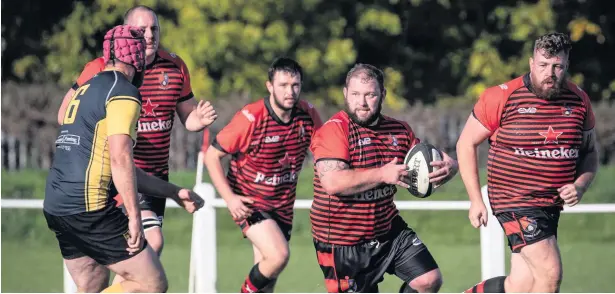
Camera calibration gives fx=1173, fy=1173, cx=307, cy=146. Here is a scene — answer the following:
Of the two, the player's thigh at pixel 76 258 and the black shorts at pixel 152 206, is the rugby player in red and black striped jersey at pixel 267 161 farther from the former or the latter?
the player's thigh at pixel 76 258

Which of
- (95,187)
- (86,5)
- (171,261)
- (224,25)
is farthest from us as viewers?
(86,5)

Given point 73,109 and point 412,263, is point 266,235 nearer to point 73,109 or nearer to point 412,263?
point 412,263

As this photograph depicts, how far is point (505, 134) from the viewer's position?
26.5 ft

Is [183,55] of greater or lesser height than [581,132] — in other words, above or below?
above

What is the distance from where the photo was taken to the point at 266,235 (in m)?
9.02

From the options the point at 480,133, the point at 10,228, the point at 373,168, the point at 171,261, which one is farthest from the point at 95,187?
the point at 10,228

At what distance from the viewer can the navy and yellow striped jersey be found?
6.82 metres

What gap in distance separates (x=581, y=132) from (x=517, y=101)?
53 cm

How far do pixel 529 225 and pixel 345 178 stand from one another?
1377 mm

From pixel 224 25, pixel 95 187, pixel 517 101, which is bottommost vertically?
pixel 95 187

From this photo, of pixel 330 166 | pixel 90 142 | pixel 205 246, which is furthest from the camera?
pixel 205 246

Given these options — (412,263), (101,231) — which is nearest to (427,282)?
(412,263)

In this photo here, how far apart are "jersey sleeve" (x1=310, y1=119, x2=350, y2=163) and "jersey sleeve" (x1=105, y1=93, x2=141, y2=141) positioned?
148 centimetres

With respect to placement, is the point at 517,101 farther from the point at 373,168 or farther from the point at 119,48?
the point at 119,48
